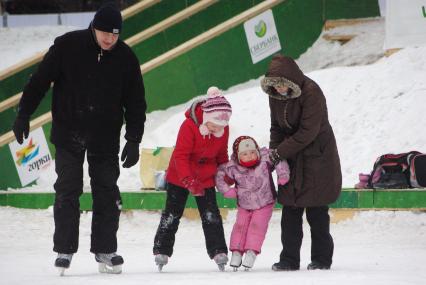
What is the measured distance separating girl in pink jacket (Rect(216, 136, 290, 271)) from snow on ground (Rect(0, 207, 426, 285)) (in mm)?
205

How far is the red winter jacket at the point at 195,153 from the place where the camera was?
7.39 metres

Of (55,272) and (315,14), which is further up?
(315,14)

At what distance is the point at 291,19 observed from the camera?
16906 millimetres

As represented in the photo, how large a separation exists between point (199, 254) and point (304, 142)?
Result: 2294 millimetres

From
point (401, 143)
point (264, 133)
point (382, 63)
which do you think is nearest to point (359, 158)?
point (401, 143)

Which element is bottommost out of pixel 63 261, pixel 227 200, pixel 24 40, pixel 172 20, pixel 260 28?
pixel 63 261

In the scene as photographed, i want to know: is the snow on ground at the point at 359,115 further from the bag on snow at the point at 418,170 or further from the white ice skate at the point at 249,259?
the white ice skate at the point at 249,259

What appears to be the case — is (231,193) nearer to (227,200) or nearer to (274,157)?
(274,157)

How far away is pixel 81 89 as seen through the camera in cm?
725

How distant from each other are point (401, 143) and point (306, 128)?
464cm

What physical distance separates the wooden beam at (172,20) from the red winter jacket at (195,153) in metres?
9.67

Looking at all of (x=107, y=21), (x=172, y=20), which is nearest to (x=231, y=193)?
(x=107, y=21)

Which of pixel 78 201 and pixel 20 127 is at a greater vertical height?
pixel 20 127

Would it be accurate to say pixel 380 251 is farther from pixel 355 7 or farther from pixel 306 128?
pixel 355 7
